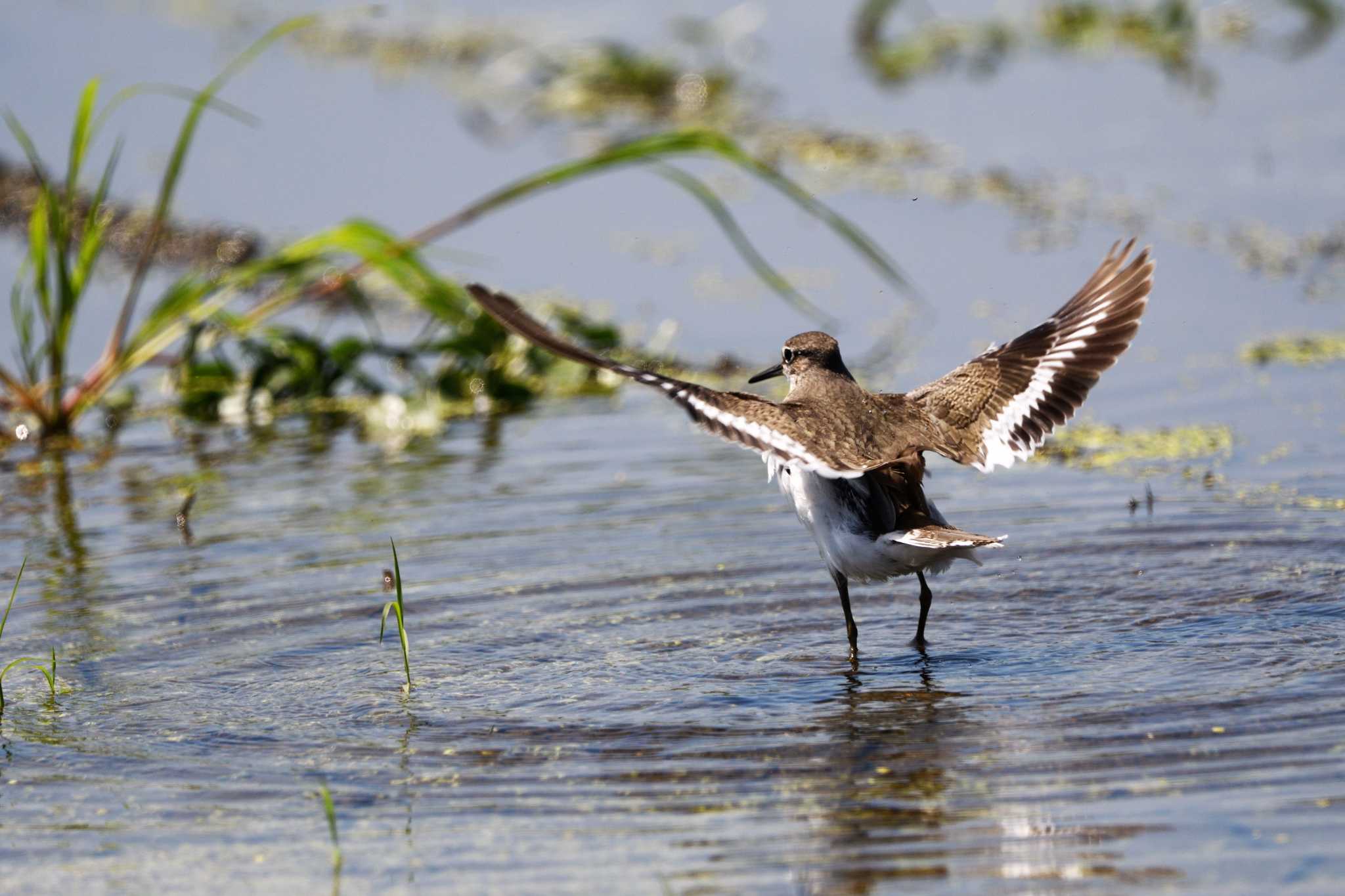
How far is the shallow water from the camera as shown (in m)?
4.69

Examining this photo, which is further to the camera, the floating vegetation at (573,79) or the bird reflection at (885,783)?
the floating vegetation at (573,79)

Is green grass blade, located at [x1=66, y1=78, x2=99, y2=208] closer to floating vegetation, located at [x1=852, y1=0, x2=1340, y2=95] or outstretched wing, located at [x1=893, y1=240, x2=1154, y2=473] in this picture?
outstretched wing, located at [x1=893, y1=240, x2=1154, y2=473]

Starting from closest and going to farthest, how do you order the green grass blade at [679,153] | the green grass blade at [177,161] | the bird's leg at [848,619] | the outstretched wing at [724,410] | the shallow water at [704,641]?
1. the shallow water at [704,641]
2. the outstretched wing at [724,410]
3. the bird's leg at [848,619]
4. the green grass blade at [679,153]
5. the green grass blade at [177,161]

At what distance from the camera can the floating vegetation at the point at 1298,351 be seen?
9.84 meters

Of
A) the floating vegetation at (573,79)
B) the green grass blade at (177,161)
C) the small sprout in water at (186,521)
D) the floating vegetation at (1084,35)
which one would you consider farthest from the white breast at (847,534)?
the floating vegetation at (1084,35)

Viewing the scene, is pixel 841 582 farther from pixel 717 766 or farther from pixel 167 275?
pixel 167 275

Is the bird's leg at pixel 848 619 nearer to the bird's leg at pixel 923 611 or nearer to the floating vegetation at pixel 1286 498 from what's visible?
the bird's leg at pixel 923 611

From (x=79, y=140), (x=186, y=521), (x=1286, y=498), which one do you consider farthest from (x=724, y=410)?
(x=79, y=140)

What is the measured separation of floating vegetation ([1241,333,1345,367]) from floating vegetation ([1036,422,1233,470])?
113cm

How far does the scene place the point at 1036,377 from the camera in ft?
22.5

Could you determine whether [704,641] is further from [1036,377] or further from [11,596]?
[11,596]

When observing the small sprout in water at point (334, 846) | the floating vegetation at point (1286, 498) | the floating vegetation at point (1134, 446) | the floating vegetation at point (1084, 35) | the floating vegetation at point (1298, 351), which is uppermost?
the floating vegetation at point (1084, 35)

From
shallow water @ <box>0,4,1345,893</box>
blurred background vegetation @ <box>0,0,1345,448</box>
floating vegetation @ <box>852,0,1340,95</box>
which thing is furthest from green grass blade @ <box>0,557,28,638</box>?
floating vegetation @ <box>852,0,1340,95</box>

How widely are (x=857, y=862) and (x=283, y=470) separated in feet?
18.9
